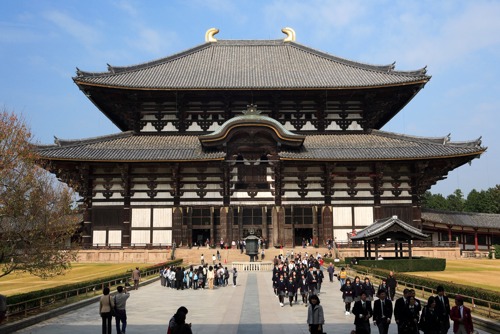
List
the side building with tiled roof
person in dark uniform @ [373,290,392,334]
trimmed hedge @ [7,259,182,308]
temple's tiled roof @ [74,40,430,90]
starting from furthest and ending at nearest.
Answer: the side building with tiled roof → temple's tiled roof @ [74,40,430,90] → trimmed hedge @ [7,259,182,308] → person in dark uniform @ [373,290,392,334]

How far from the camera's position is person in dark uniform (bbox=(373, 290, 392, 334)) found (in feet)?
44.6

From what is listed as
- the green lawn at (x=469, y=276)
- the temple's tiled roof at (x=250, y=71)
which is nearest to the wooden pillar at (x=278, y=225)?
the temple's tiled roof at (x=250, y=71)

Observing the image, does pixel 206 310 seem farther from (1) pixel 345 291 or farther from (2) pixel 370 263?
(2) pixel 370 263

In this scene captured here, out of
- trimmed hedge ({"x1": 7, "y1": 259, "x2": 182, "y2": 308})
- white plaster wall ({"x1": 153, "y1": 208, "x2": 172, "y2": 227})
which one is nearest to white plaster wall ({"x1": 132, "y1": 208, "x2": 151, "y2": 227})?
white plaster wall ({"x1": 153, "y1": 208, "x2": 172, "y2": 227})

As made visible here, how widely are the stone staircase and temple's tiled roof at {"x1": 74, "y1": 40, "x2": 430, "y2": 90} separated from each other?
55.9ft

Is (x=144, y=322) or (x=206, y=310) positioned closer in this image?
(x=144, y=322)

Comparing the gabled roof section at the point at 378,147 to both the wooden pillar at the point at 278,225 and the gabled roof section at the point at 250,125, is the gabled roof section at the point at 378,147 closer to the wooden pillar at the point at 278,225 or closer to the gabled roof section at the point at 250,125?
the gabled roof section at the point at 250,125

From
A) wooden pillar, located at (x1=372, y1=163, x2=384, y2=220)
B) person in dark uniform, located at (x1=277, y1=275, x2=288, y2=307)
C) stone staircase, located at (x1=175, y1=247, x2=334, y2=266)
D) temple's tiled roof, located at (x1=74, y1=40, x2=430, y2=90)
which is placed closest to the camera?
person in dark uniform, located at (x1=277, y1=275, x2=288, y2=307)

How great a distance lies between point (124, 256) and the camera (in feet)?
151

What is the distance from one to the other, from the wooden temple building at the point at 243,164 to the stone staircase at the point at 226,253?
7.48 feet

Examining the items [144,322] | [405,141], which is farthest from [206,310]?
[405,141]

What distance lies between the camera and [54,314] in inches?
768

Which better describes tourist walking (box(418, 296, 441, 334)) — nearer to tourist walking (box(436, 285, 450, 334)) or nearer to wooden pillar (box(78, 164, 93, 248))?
tourist walking (box(436, 285, 450, 334))

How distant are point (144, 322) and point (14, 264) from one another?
568cm
